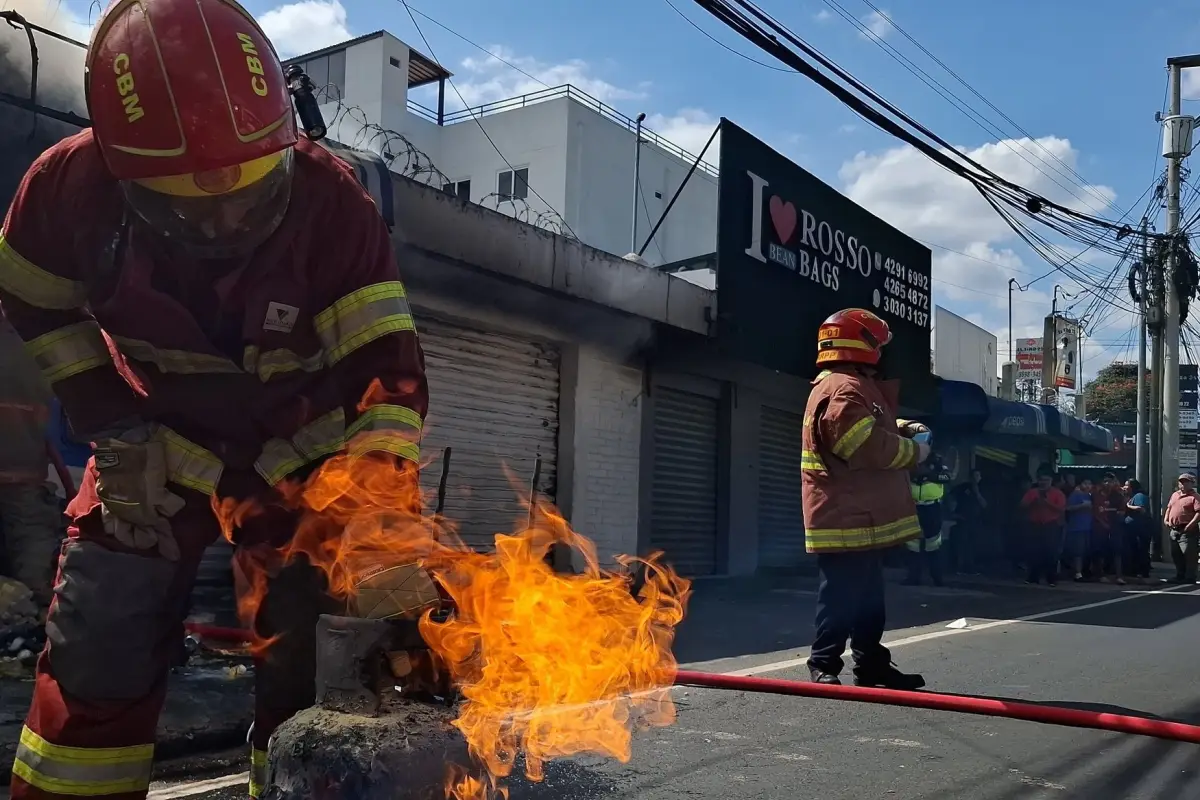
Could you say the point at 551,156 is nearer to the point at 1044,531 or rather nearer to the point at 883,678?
the point at 1044,531

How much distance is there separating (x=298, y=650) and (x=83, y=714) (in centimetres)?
46

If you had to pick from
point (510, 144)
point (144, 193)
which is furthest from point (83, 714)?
point (510, 144)

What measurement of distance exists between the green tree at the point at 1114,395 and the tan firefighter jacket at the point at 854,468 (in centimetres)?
6356

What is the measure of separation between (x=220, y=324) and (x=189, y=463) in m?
0.34

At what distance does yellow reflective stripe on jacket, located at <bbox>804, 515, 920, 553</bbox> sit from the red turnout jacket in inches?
132

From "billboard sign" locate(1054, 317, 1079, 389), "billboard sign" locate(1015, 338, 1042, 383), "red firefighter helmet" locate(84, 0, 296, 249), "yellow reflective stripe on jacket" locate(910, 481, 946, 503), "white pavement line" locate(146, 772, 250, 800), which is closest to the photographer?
"red firefighter helmet" locate(84, 0, 296, 249)

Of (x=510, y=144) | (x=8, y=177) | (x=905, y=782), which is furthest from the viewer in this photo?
(x=510, y=144)

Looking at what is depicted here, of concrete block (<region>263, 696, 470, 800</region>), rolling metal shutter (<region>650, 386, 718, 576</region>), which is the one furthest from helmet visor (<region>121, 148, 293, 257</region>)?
rolling metal shutter (<region>650, 386, 718, 576</region>)

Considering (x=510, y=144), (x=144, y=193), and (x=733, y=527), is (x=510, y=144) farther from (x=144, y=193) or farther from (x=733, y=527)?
(x=144, y=193)

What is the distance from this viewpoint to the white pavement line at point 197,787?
3539 millimetres

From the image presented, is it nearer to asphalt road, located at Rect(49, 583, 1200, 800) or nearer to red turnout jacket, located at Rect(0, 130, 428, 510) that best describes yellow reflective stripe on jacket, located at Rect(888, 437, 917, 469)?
asphalt road, located at Rect(49, 583, 1200, 800)

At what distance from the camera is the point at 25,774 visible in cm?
234

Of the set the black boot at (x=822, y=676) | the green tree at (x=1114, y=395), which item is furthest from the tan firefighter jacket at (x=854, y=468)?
the green tree at (x=1114, y=395)

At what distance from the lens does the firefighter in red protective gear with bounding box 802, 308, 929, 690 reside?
5.38m
